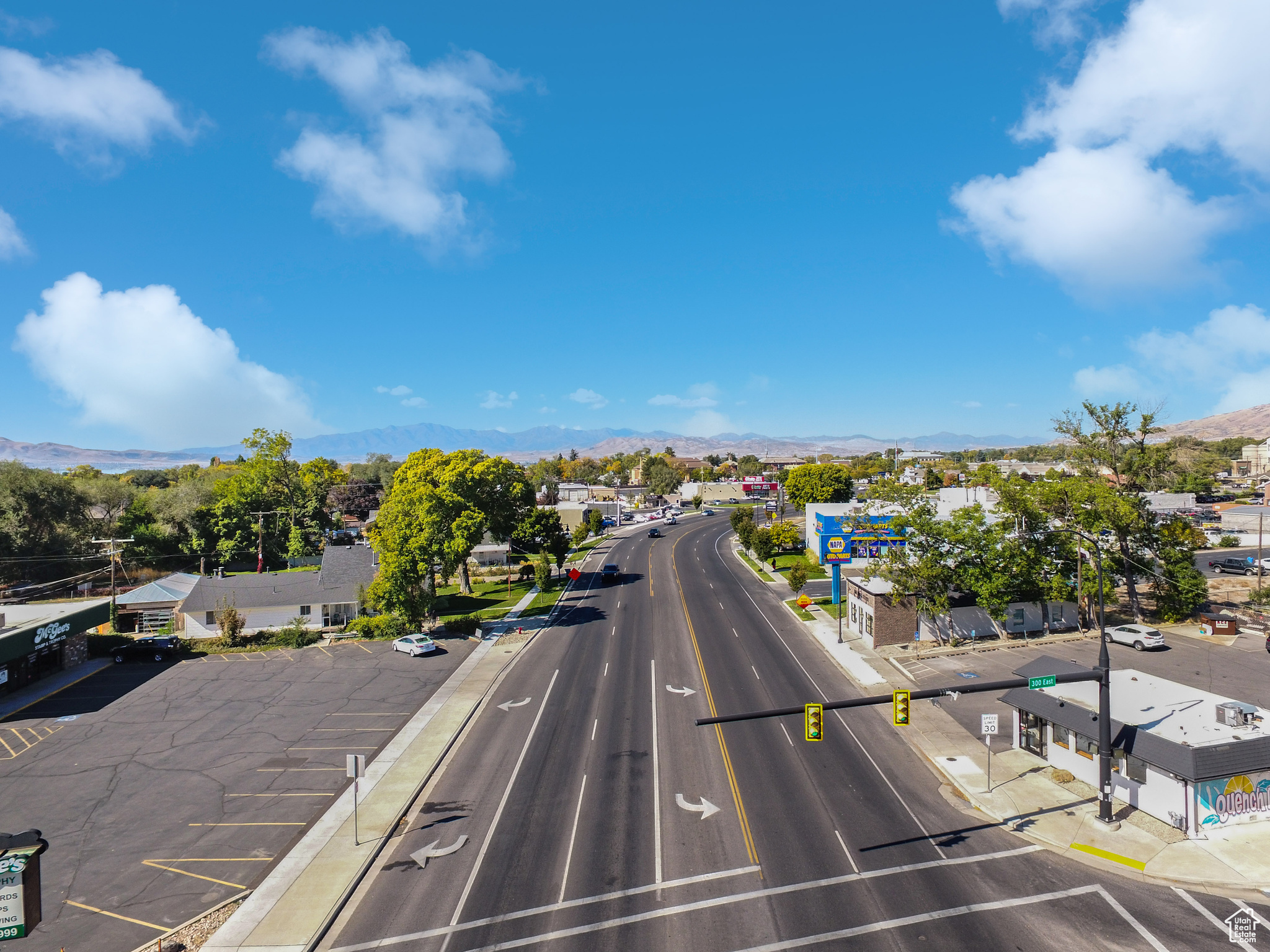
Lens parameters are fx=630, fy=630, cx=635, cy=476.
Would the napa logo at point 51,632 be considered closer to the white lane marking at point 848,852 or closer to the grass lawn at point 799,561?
the white lane marking at point 848,852

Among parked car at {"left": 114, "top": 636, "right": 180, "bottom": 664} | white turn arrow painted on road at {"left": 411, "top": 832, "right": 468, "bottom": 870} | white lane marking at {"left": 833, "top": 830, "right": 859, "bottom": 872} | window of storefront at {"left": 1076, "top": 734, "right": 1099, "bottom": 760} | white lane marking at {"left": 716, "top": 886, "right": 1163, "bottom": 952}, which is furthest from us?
parked car at {"left": 114, "top": 636, "right": 180, "bottom": 664}

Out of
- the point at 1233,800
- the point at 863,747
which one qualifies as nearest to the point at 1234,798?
the point at 1233,800

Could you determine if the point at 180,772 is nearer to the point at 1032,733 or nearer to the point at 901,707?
the point at 901,707

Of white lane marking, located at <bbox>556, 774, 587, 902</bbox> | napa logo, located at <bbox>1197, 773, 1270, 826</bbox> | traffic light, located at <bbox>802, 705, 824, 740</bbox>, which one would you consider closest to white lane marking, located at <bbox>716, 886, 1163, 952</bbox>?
white lane marking, located at <bbox>556, 774, 587, 902</bbox>

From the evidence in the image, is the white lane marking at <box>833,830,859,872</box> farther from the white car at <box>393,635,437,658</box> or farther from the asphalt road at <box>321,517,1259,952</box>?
the white car at <box>393,635,437,658</box>

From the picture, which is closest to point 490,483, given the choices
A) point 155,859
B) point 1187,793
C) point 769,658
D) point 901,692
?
point 769,658

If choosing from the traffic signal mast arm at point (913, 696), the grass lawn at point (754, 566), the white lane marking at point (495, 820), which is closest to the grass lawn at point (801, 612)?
the grass lawn at point (754, 566)

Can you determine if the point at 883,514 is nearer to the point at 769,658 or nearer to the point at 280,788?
the point at 769,658
